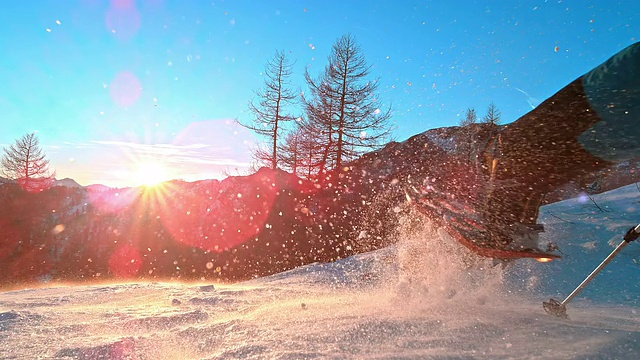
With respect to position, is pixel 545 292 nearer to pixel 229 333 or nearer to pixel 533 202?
pixel 533 202

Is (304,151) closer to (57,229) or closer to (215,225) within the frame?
(215,225)

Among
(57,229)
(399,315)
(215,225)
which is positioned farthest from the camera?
(57,229)

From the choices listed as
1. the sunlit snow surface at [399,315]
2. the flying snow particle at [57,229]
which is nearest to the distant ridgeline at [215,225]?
the flying snow particle at [57,229]

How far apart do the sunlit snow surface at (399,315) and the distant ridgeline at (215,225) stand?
748 centimetres

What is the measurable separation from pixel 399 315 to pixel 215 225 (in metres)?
13.1

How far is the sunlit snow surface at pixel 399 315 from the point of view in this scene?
5.94 feet

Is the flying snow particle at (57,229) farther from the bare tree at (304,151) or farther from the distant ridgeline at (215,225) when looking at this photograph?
the bare tree at (304,151)

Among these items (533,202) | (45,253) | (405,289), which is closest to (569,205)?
(533,202)

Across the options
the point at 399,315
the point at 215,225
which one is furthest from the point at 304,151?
the point at 399,315

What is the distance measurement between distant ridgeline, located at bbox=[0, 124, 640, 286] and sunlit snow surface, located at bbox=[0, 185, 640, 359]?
7482mm

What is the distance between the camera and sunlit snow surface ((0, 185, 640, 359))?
1.81m

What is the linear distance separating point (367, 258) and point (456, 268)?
257 centimetres

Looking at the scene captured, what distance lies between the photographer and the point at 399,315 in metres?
2.41

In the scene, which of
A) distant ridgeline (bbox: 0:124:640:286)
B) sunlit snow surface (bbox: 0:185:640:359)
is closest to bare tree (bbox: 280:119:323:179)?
distant ridgeline (bbox: 0:124:640:286)
